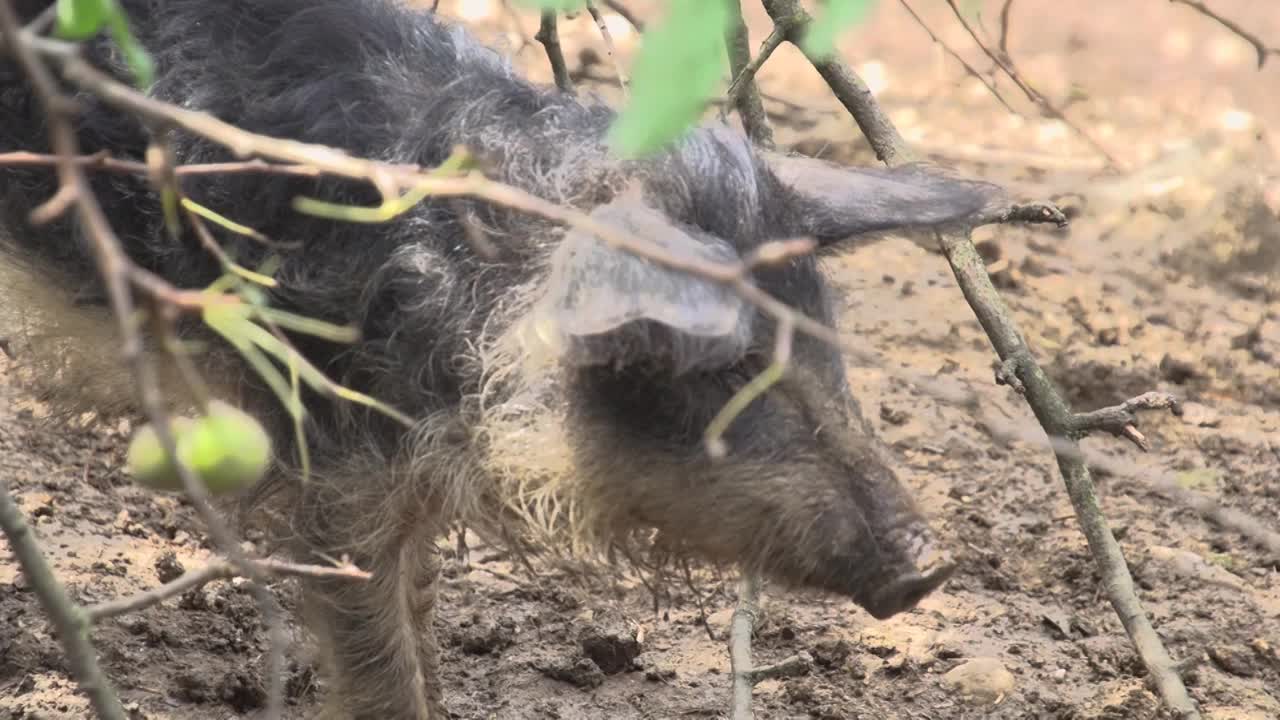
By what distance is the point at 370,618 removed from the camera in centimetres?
436

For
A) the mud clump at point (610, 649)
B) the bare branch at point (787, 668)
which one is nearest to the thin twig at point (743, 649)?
the bare branch at point (787, 668)

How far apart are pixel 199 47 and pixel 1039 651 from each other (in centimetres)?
311

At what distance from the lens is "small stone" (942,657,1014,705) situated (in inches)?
190

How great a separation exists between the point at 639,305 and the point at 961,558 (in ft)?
9.11

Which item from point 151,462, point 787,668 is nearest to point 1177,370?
point 787,668

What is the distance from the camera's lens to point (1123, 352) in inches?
280

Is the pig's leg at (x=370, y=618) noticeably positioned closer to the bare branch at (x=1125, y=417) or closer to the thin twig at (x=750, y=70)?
the thin twig at (x=750, y=70)

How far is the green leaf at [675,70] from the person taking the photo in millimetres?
1325

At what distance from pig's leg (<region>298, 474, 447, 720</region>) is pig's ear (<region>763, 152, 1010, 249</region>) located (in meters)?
1.28

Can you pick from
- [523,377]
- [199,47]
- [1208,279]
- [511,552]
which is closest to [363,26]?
[199,47]

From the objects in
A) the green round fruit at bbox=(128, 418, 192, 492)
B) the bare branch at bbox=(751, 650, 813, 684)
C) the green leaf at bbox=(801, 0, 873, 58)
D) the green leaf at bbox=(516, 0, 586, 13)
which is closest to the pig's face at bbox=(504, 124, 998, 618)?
the bare branch at bbox=(751, 650, 813, 684)

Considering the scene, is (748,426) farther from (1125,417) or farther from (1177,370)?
(1177,370)

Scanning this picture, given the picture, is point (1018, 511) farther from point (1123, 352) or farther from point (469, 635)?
point (469, 635)

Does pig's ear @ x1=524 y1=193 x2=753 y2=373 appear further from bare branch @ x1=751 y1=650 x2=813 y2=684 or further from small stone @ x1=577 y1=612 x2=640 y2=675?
small stone @ x1=577 y1=612 x2=640 y2=675
